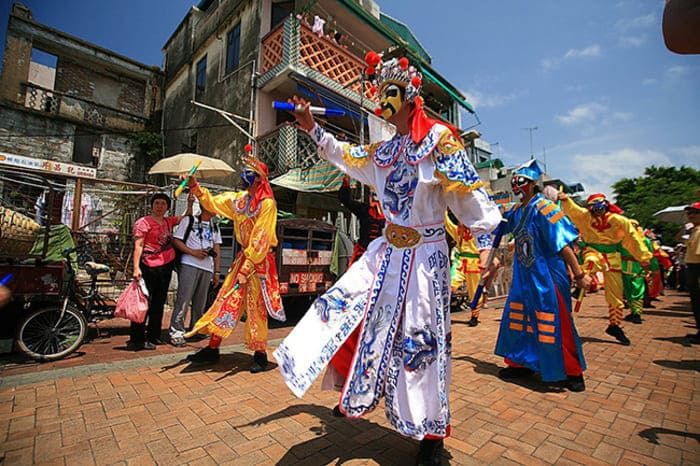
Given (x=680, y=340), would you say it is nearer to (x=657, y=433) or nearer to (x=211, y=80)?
(x=657, y=433)

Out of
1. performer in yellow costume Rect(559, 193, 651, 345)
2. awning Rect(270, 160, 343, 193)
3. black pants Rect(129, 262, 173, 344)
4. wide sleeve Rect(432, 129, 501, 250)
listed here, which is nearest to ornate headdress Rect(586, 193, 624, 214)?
performer in yellow costume Rect(559, 193, 651, 345)

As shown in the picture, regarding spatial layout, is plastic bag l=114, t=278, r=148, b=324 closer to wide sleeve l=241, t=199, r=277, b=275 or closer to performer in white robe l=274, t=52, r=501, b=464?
wide sleeve l=241, t=199, r=277, b=275

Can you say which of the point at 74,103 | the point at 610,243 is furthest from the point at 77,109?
the point at 610,243

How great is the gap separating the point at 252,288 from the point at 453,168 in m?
2.62

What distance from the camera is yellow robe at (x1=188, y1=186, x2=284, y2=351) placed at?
11.6ft

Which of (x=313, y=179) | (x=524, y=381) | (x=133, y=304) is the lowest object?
(x=524, y=381)

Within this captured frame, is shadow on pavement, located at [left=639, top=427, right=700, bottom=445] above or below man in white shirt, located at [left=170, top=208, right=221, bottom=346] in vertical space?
below

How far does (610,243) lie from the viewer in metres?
5.57

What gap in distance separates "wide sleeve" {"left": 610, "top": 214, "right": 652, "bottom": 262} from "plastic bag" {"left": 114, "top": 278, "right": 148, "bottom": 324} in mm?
6852

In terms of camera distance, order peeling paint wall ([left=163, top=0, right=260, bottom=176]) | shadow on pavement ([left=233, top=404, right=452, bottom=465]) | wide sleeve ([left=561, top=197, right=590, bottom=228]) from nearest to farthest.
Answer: shadow on pavement ([left=233, top=404, right=452, bottom=465]), wide sleeve ([left=561, top=197, right=590, bottom=228]), peeling paint wall ([left=163, top=0, right=260, bottom=176])

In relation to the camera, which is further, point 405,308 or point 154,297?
point 154,297

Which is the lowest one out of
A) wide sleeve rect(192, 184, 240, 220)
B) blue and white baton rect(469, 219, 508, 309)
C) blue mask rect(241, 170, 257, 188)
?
blue and white baton rect(469, 219, 508, 309)

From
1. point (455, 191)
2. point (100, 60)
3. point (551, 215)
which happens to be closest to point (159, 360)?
point (455, 191)

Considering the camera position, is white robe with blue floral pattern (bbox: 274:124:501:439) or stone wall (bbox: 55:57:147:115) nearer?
white robe with blue floral pattern (bbox: 274:124:501:439)
